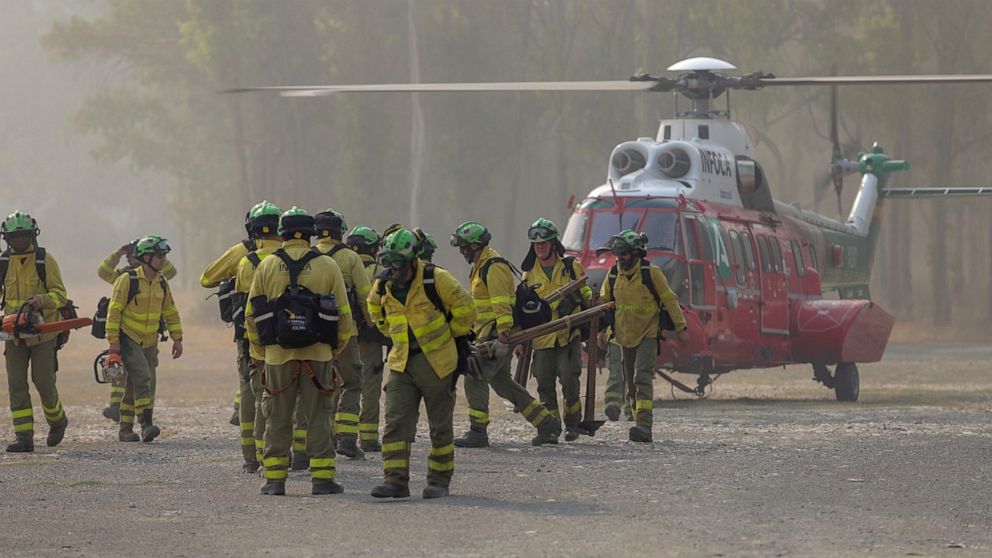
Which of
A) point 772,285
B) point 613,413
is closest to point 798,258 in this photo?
point 772,285

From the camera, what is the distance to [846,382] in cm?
2242

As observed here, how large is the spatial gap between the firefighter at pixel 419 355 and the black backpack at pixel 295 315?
1.25ft

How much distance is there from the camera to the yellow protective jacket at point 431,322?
1052 cm

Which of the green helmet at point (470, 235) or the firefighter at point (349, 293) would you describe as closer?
the firefighter at point (349, 293)

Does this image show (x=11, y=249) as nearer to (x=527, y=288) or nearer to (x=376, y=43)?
(x=527, y=288)

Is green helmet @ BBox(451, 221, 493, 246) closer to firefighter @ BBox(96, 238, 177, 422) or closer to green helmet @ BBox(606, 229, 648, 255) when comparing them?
green helmet @ BBox(606, 229, 648, 255)

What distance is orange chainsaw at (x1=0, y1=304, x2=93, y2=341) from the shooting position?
1405 cm

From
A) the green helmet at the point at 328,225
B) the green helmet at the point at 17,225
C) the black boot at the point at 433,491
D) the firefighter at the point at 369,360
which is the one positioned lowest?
the black boot at the point at 433,491

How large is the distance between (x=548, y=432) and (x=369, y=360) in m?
1.61

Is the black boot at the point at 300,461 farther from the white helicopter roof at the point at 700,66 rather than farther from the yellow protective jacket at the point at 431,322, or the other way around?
the white helicopter roof at the point at 700,66

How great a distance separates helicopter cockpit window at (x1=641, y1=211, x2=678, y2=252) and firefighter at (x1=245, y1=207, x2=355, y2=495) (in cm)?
918

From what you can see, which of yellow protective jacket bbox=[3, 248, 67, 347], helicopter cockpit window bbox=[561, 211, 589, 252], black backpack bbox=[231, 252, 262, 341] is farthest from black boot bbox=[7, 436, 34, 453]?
helicopter cockpit window bbox=[561, 211, 589, 252]

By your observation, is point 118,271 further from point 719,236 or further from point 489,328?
point 719,236

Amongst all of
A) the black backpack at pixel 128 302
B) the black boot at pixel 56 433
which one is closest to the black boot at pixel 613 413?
the black backpack at pixel 128 302
